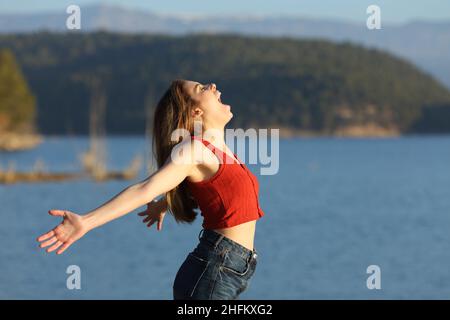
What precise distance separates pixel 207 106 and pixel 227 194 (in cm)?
33

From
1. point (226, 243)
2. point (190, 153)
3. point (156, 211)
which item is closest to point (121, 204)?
point (190, 153)

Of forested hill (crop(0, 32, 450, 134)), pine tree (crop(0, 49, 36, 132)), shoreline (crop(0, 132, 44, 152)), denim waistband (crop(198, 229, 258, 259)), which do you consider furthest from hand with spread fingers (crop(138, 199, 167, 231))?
forested hill (crop(0, 32, 450, 134))

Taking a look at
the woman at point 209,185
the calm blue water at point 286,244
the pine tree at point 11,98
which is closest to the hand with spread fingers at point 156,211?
the woman at point 209,185

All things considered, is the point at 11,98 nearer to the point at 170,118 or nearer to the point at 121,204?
the point at 170,118

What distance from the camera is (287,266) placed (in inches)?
875

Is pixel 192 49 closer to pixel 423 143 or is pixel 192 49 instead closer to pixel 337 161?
pixel 423 143

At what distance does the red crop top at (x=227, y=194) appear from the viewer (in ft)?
12.0

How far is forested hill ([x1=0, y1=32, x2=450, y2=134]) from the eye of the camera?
11431 centimetres

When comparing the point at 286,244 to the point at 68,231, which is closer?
the point at 68,231

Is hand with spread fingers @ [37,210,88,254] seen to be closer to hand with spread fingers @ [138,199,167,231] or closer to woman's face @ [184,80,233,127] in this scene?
woman's face @ [184,80,233,127]

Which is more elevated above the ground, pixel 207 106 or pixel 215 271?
pixel 207 106

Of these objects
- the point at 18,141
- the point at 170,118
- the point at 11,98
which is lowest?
the point at 170,118

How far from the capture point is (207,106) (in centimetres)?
376

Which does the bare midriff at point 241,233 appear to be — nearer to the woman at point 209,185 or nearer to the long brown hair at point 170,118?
the woman at point 209,185
